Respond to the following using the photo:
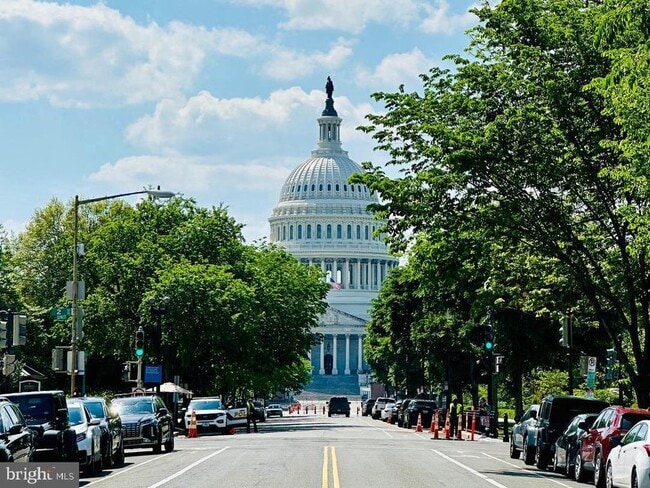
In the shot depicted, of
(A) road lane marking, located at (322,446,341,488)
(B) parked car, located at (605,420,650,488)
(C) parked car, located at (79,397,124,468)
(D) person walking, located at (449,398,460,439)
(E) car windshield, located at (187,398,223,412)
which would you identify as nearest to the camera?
(B) parked car, located at (605,420,650,488)

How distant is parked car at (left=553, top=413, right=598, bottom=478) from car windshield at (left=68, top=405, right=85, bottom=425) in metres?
11.0

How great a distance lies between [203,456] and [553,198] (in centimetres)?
1163

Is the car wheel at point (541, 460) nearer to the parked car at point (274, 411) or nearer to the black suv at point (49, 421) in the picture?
the black suv at point (49, 421)

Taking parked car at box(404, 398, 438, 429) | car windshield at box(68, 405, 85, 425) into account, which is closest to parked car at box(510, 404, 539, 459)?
car windshield at box(68, 405, 85, 425)

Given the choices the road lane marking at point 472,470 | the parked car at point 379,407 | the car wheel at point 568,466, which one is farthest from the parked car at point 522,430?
the parked car at point 379,407

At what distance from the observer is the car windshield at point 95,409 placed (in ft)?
112

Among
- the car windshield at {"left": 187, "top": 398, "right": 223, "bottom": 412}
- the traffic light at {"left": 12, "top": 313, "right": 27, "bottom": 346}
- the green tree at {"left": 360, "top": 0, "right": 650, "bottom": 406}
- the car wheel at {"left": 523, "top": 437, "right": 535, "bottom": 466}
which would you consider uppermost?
the green tree at {"left": 360, "top": 0, "right": 650, "bottom": 406}

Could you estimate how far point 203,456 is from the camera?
1517 inches

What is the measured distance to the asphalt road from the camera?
27.8 m

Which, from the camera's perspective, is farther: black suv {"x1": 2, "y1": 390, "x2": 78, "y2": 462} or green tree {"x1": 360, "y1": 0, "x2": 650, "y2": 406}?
green tree {"x1": 360, "y1": 0, "x2": 650, "y2": 406}

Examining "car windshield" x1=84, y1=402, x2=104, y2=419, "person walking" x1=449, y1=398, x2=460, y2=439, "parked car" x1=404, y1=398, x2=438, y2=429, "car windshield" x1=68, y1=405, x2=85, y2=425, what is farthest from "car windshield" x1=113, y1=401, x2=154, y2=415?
"parked car" x1=404, y1=398, x2=438, y2=429

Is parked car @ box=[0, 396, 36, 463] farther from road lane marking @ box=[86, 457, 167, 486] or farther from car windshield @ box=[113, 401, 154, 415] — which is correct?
car windshield @ box=[113, 401, 154, 415]

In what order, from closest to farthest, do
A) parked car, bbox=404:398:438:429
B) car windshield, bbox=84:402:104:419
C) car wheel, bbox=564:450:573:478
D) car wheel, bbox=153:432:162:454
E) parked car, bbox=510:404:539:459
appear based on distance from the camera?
car wheel, bbox=564:450:573:478
car windshield, bbox=84:402:104:419
parked car, bbox=510:404:539:459
car wheel, bbox=153:432:162:454
parked car, bbox=404:398:438:429

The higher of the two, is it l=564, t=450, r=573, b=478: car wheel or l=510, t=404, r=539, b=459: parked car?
l=510, t=404, r=539, b=459: parked car
